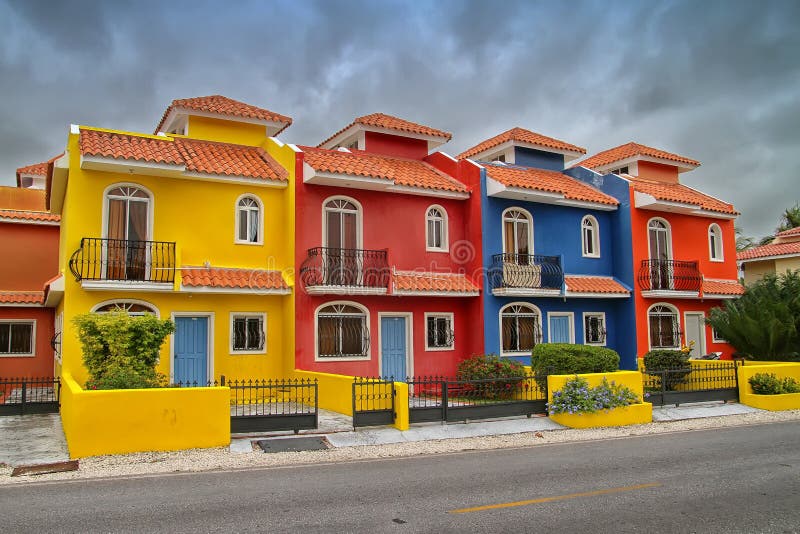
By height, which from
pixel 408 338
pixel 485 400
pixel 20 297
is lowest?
pixel 485 400

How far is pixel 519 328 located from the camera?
22219mm

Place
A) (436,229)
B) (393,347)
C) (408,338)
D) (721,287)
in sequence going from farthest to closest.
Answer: (721,287) → (436,229) → (408,338) → (393,347)

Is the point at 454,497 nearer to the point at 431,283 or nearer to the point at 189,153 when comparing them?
the point at 431,283

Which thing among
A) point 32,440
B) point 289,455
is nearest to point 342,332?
point 289,455

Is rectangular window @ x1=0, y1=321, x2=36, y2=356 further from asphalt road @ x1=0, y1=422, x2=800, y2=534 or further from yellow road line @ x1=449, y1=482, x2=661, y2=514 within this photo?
yellow road line @ x1=449, y1=482, x2=661, y2=514

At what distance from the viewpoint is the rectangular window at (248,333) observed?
18.6 metres

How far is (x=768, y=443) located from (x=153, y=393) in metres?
A: 11.6

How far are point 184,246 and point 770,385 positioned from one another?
650 inches

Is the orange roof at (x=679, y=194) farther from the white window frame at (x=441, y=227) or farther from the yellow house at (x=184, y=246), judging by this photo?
the yellow house at (x=184, y=246)

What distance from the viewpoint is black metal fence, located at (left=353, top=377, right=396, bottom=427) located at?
45.6 feet

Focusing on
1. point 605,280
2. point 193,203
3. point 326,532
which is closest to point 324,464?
point 326,532

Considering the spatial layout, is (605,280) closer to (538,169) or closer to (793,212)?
(538,169)

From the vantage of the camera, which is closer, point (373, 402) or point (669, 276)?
point (373, 402)

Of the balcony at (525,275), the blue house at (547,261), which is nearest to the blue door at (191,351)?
the blue house at (547,261)
